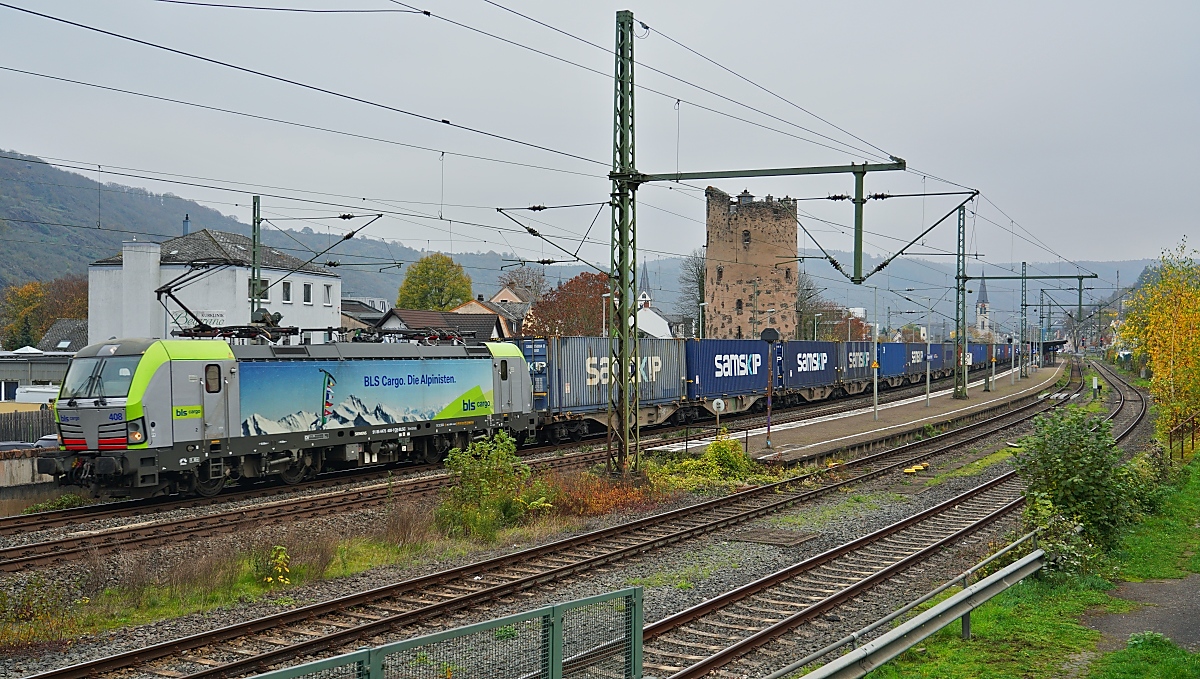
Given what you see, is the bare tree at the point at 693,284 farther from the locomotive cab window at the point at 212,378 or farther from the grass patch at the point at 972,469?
the locomotive cab window at the point at 212,378

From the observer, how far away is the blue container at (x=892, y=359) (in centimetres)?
5525

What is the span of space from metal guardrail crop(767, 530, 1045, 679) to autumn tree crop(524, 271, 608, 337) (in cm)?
5452

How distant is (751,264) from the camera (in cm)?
7525

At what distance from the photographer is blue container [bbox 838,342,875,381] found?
4900cm

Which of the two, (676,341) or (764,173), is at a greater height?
(764,173)

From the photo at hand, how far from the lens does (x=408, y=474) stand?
22656 millimetres

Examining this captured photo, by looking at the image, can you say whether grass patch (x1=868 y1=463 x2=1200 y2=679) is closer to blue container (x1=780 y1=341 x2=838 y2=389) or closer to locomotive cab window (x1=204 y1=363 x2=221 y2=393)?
locomotive cab window (x1=204 y1=363 x2=221 y2=393)

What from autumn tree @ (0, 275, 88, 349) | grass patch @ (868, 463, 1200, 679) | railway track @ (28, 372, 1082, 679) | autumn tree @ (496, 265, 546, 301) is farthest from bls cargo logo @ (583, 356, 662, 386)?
autumn tree @ (0, 275, 88, 349)

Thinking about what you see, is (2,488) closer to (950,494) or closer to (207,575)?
(207,575)

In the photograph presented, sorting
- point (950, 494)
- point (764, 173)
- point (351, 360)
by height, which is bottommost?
point (950, 494)

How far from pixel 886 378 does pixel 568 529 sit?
44.7 meters

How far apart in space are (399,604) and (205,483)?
368 inches

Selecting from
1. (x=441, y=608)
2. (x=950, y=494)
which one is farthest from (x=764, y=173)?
(x=441, y=608)

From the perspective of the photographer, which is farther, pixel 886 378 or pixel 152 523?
pixel 886 378
